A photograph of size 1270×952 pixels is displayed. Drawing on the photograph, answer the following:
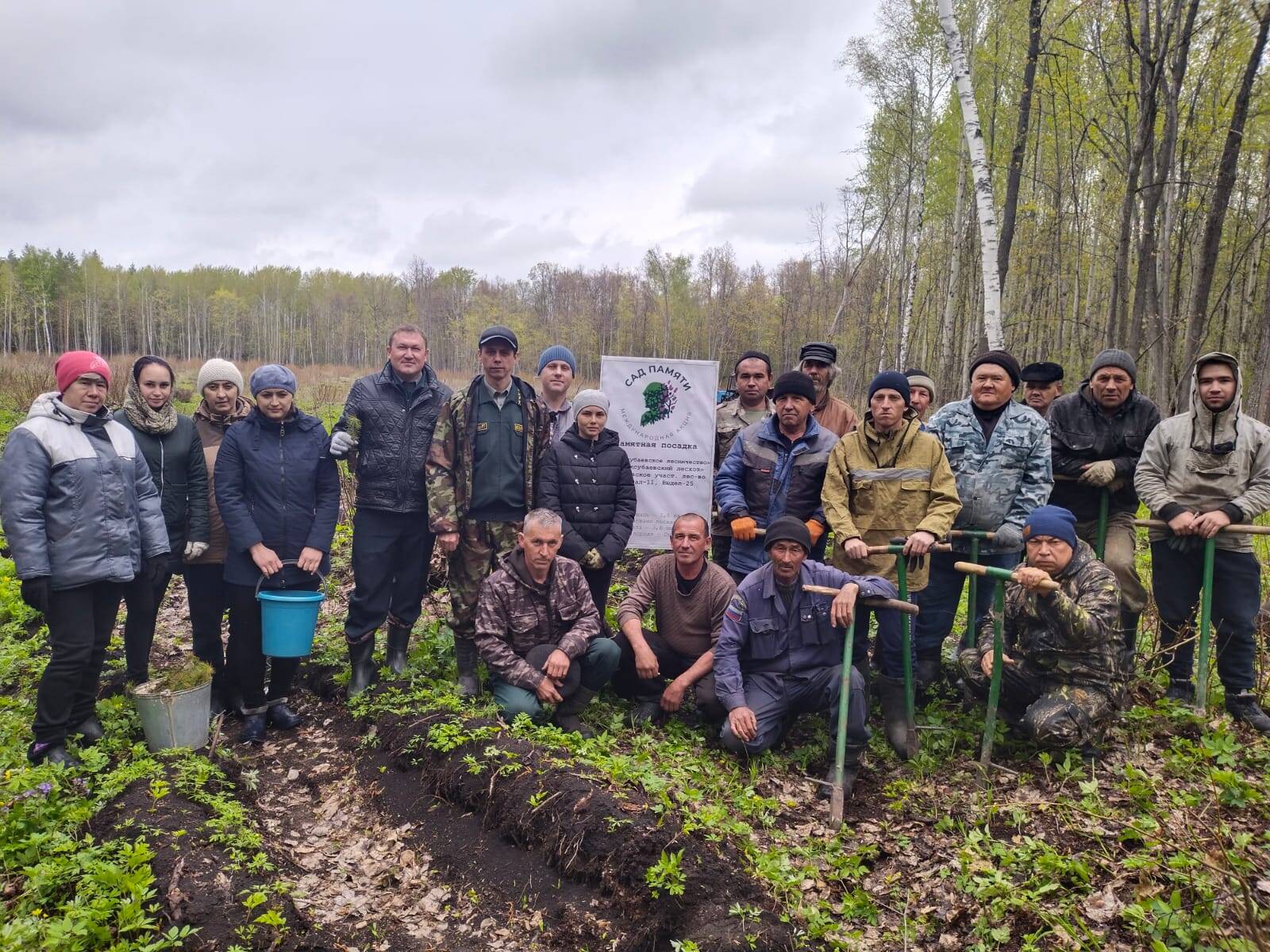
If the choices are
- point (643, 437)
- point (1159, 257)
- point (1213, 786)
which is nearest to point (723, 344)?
point (1159, 257)

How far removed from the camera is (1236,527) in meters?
4.50

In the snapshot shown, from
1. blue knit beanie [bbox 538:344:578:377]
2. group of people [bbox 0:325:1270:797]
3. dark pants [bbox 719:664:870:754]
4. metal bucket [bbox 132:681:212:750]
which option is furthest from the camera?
blue knit beanie [bbox 538:344:578:377]

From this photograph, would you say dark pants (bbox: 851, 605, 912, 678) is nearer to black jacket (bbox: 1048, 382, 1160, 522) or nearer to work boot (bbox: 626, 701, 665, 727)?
work boot (bbox: 626, 701, 665, 727)

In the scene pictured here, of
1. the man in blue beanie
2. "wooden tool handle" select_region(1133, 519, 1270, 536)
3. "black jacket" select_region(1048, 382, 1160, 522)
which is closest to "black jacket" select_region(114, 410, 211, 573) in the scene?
the man in blue beanie

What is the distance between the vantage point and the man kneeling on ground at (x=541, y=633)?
4926mm

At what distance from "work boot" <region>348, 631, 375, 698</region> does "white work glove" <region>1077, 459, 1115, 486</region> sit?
17.6 ft

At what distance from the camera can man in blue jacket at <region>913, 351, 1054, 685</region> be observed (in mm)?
4918

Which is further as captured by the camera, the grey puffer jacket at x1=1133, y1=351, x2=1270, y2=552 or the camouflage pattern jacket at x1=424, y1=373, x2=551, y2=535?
the camouflage pattern jacket at x1=424, y1=373, x2=551, y2=535

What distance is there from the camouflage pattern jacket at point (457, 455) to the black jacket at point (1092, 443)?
12.4 ft

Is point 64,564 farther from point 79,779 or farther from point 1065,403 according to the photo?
point 1065,403

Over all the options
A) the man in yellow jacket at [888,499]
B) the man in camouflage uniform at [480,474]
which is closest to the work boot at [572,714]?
the man in camouflage uniform at [480,474]

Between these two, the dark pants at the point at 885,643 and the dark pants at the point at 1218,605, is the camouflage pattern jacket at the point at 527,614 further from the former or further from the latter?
the dark pants at the point at 1218,605

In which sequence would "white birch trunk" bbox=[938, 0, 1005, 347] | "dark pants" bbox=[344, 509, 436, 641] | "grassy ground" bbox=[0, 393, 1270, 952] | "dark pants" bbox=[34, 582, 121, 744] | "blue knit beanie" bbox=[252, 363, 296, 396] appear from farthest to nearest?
"white birch trunk" bbox=[938, 0, 1005, 347] → "dark pants" bbox=[344, 509, 436, 641] → "blue knit beanie" bbox=[252, 363, 296, 396] → "dark pants" bbox=[34, 582, 121, 744] → "grassy ground" bbox=[0, 393, 1270, 952]

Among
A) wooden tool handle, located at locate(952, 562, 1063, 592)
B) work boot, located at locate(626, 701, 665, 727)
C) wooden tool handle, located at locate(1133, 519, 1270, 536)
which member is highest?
wooden tool handle, located at locate(1133, 519, 1270, 536)
